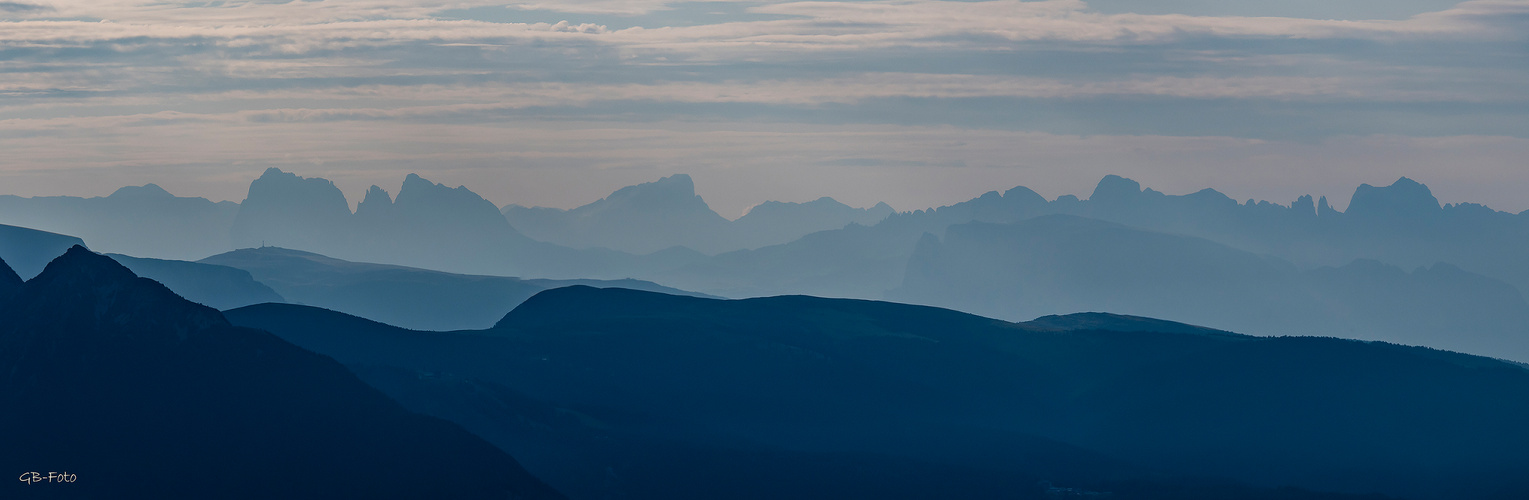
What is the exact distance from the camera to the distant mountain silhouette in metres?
154

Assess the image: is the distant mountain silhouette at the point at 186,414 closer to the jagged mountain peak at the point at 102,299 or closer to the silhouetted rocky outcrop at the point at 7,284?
the jagged mountain peak at the point at 102,299

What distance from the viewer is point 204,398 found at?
168m

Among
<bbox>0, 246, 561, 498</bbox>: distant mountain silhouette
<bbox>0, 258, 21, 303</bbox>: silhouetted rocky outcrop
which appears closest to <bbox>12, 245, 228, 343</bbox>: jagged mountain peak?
<bbox>0, 246, 561, 498</bbox>: distant mountain silhouette

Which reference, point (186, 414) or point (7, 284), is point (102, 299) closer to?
point (7, 284)

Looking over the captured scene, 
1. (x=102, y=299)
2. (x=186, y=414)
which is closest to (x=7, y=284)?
(x=102, y=299)

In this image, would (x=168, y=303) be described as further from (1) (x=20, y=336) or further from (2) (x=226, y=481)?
(2) (x=226, y=481)

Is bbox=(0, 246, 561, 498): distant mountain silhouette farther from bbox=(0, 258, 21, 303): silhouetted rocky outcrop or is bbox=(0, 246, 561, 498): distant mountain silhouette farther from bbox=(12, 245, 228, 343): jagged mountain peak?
bbox=(0, 258, 21, 303): silhouetted rocky outcrop

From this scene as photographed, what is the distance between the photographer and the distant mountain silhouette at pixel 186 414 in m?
154

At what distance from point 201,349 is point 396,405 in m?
24.0

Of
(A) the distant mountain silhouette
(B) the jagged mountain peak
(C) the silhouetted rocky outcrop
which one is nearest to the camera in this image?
(A) the distant mountain silhouette

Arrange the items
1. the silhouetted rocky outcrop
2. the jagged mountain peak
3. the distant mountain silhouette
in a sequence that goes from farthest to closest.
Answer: the silhouetted rocky outcrop → the jagged mountain peak → the distant mountain silhouette

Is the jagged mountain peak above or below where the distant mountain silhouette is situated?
above

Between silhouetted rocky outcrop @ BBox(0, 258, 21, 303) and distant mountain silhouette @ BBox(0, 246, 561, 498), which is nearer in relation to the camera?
distant mountain silhouette @ BBox(0, 246, 561, 498)

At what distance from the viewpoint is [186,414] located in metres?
165
